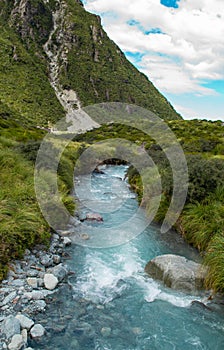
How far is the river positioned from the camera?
7082 millimetres

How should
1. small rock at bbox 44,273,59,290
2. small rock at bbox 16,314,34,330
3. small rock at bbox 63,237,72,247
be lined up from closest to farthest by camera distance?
→ 1. small rock at bbox 16,314,34,330
2. small rock at bbox 44,273,59,290
3. small rock at bbox 63,237,72,247

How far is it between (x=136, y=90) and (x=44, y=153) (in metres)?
136

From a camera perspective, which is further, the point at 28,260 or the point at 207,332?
the point at 28,260

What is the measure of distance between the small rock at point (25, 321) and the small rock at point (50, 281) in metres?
1.66

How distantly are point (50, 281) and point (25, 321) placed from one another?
6.26 feet

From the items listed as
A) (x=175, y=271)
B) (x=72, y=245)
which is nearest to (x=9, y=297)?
(x=72, y=245)

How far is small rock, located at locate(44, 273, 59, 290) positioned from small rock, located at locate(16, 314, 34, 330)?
1658 millimetres

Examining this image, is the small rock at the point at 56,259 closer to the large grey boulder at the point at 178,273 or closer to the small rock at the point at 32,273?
the small rock at the point at 32,273

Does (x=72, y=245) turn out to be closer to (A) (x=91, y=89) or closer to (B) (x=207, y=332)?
(B) (x=207, y=332)

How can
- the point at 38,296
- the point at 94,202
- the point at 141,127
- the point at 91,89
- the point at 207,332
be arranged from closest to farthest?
the point at 207,332
the point at 38,296
the point at 94,202
the point at 141,127
the point at 91,89

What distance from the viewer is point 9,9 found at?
154 m

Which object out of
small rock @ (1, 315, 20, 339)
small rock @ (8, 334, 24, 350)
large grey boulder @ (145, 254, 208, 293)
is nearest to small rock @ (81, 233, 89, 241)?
large grey boulder @ (145, 254, 208, 293)

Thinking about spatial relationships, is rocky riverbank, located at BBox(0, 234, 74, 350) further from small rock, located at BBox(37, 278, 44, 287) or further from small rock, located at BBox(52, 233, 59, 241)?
small rock, located at BBox(52, 233, 59, 241)

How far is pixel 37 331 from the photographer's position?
6.91 m
